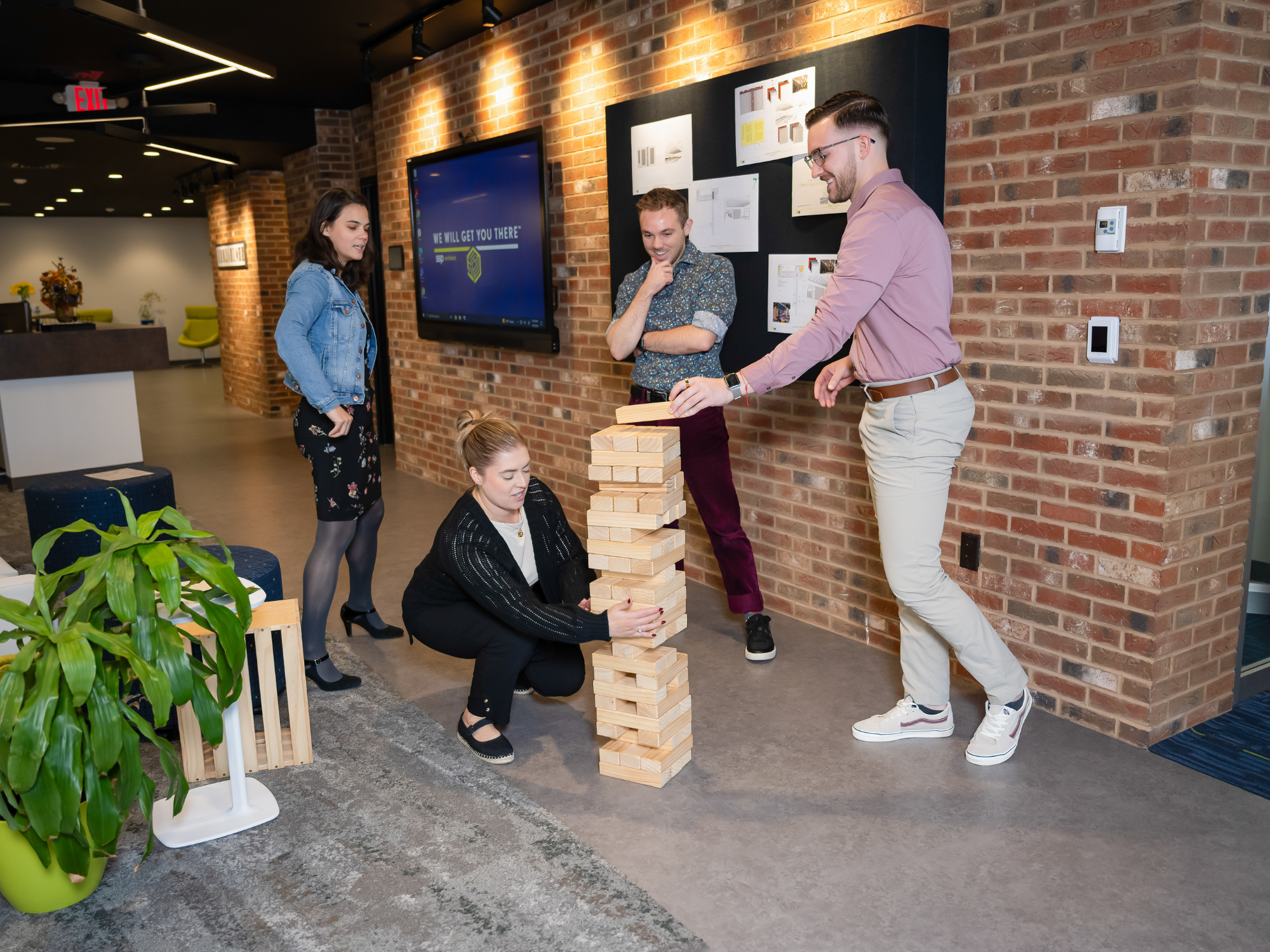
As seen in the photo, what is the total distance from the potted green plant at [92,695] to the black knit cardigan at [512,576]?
62 cm

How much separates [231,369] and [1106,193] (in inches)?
413

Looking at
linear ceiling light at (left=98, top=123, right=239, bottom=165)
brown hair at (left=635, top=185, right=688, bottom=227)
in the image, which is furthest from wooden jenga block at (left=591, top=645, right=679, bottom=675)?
linear ceiling light at (left=98, top=123, right=239, bottom=165)

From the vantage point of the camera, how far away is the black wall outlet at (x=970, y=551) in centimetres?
303

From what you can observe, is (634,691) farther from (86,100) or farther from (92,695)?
(86,100)

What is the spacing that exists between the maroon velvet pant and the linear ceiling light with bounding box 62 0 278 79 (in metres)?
2.52

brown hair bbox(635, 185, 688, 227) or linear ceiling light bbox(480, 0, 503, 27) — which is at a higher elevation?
linear ceiling light bbox(480, 0, 503, 27)

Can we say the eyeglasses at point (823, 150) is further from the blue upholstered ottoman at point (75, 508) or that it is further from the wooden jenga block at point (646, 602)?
the blue upholstered ottoman at point (75, 508)

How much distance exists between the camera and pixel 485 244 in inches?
210

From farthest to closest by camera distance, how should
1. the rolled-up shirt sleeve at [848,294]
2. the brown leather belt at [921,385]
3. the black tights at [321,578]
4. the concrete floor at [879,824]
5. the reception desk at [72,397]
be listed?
the reception desk at [72,397] → the black tights at [321,578] → the brown leather belt at [921,385] → the rolled-up shirt sleeve at [848,294] → the concrete floor at [879,824]

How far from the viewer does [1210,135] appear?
241cm

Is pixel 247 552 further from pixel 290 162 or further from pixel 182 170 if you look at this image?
pixel 182 170

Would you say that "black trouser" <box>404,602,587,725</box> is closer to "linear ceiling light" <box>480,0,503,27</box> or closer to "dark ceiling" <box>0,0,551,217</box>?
"dark ceiling" <box>0,0,551,217</box>

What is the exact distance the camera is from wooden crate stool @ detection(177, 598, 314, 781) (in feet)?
8.55

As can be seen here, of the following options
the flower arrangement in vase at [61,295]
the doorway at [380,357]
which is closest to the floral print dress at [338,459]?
the doorway at [380,357]
